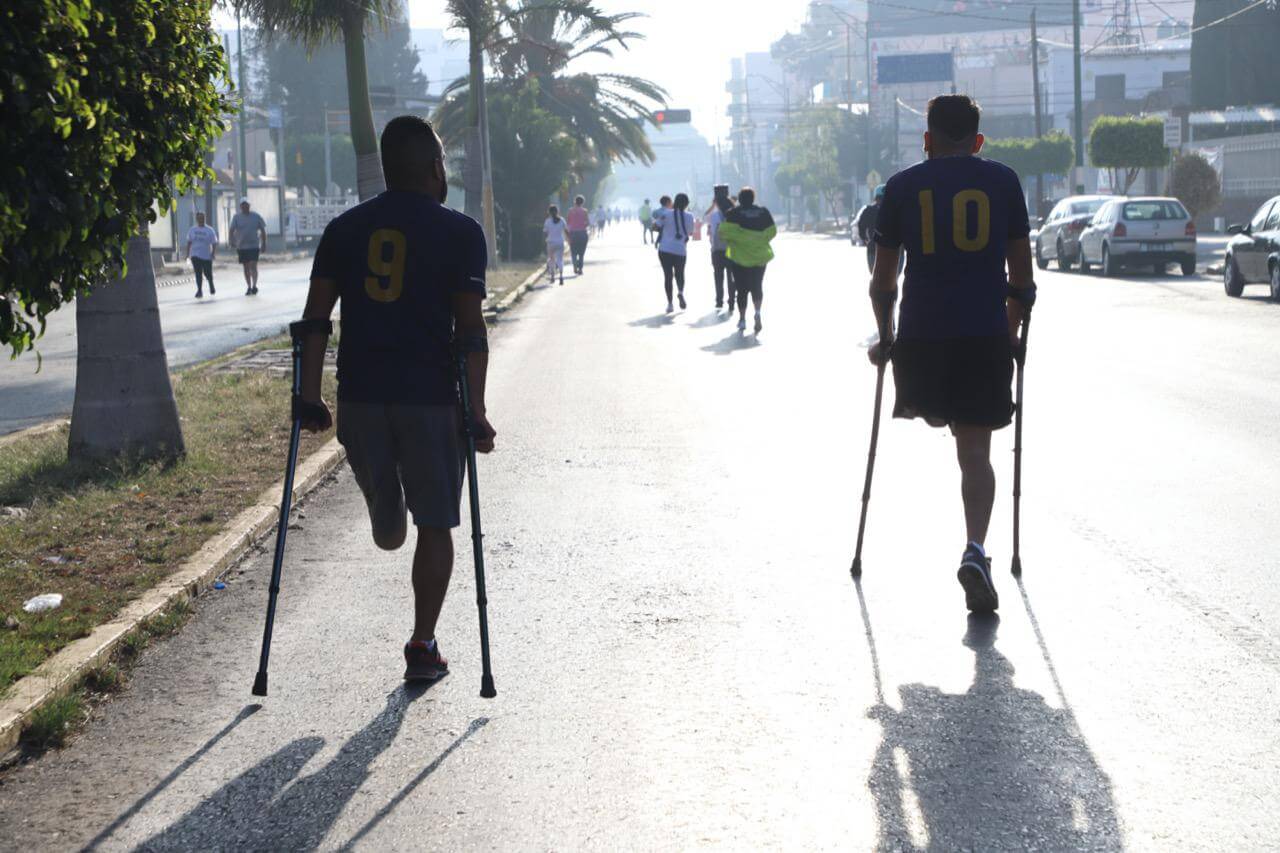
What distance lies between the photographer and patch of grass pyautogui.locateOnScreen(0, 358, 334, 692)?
20.7ft

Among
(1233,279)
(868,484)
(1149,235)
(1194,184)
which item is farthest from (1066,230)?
(868,484)

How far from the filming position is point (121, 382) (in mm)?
9852

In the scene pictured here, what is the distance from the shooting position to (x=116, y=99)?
5.32 metres

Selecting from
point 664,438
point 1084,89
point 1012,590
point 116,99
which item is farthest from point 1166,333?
point 1084,89

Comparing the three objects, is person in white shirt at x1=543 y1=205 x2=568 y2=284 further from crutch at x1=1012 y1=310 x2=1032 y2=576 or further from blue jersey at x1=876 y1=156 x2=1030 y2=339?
blue jersey at x1=876 y1=156 x2=1030 y2=339

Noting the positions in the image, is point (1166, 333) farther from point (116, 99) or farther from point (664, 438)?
point (116, 99)

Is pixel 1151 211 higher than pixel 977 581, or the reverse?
pixel 1151 211

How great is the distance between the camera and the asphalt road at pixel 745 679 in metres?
4.28

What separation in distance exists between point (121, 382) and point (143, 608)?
3.79 meters

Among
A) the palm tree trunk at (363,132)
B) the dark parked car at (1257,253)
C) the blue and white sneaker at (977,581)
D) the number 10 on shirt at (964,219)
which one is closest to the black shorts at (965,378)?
the number 10 on shirt at (964,219)

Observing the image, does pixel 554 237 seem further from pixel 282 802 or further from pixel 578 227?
pixel 282 802

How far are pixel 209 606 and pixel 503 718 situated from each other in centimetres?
212

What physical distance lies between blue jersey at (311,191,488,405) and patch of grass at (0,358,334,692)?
1589 mm

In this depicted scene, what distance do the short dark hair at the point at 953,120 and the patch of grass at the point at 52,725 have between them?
11.9 feet
